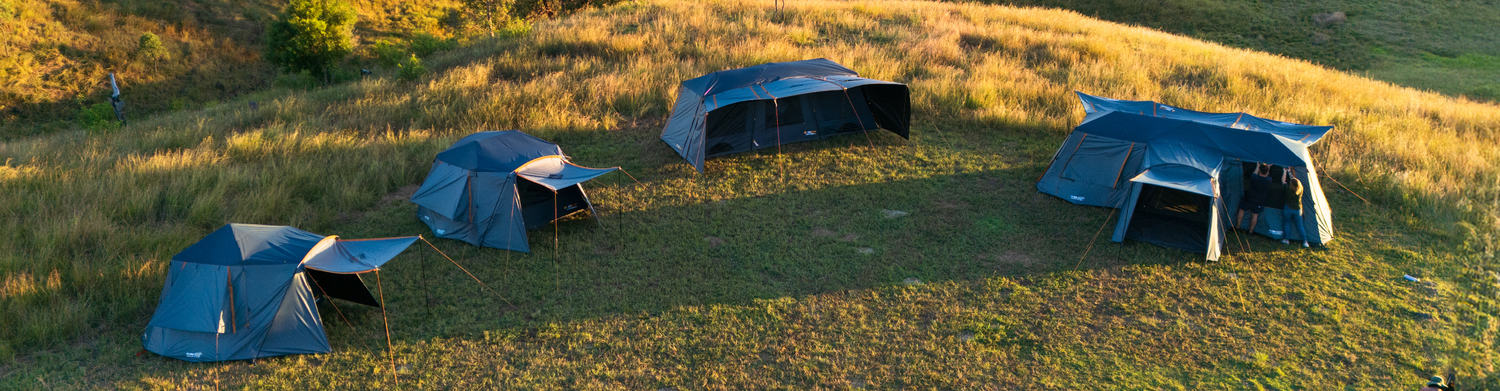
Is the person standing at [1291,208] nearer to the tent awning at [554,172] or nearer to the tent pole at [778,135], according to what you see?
the tent pole at [778,135]

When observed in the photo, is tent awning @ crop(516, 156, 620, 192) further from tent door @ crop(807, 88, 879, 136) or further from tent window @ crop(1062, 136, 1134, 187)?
tent window @ crop(1062, 136, 1134, 187)

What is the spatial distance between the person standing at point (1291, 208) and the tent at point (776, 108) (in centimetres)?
645

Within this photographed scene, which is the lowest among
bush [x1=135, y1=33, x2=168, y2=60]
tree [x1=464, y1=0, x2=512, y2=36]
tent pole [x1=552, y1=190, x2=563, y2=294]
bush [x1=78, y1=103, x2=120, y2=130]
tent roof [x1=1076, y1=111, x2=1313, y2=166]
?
bush [x1=78, y1=103, x2=120, y2=130]

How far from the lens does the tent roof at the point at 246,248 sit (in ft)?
25.2

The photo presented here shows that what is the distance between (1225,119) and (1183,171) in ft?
9.01

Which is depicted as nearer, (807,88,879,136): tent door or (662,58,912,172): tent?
(662,58,912,172): tent

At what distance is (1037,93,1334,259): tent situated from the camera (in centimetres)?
1021

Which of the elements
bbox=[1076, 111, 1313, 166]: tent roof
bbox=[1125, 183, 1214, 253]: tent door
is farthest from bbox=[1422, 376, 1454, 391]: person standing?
bbox=[1076, 111, 1313, 166]: tent roof

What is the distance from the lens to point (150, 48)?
127ft

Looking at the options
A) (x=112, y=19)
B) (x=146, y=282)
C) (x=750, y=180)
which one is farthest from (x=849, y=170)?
(x=112, y=19)

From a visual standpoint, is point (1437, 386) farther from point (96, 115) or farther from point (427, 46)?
point (96, 115)

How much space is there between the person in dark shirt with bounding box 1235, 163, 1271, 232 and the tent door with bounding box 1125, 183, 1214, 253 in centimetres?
57

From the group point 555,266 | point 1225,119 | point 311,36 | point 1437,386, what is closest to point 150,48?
point 311,36

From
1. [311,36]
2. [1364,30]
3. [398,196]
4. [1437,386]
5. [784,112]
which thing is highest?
[1437,386]
